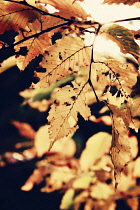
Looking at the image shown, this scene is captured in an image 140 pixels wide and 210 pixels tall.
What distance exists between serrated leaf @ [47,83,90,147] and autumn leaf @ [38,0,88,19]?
0.14 metres

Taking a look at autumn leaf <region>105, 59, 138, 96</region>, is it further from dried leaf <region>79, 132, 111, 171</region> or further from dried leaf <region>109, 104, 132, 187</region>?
dried leaf <region>79, 132, 111, 171</region>

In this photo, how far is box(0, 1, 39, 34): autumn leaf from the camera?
1.08 feet

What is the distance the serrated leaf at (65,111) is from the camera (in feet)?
1.17

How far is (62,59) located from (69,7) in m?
0.09

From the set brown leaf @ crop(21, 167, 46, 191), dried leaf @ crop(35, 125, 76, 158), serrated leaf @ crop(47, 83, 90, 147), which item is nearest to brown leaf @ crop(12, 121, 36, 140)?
dried leaf @ crop(35, 125, 76, 158)

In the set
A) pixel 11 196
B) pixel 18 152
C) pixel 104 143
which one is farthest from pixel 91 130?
pixel 11 196

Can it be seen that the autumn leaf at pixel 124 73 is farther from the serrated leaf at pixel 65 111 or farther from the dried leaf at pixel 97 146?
the dried leaf at pixel 97 146

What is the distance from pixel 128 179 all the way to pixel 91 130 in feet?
1.22

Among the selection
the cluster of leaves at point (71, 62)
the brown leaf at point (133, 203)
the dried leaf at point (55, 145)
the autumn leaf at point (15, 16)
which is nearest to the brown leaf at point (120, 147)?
the cluster of leaves at point (71, 62)

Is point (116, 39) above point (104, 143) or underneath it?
above

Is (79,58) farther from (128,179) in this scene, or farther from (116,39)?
(128,179)

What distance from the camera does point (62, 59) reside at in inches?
14.4

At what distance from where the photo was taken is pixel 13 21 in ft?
1.11

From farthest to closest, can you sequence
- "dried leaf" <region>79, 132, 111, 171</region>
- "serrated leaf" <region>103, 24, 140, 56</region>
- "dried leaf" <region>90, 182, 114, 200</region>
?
"dried leaf" <region>90, 182, 114, 200</region>, "dried leaf" <region>79, 132, 111, 171</region>, "serrated leaf" <region>103, 24, 140, 56</region>
